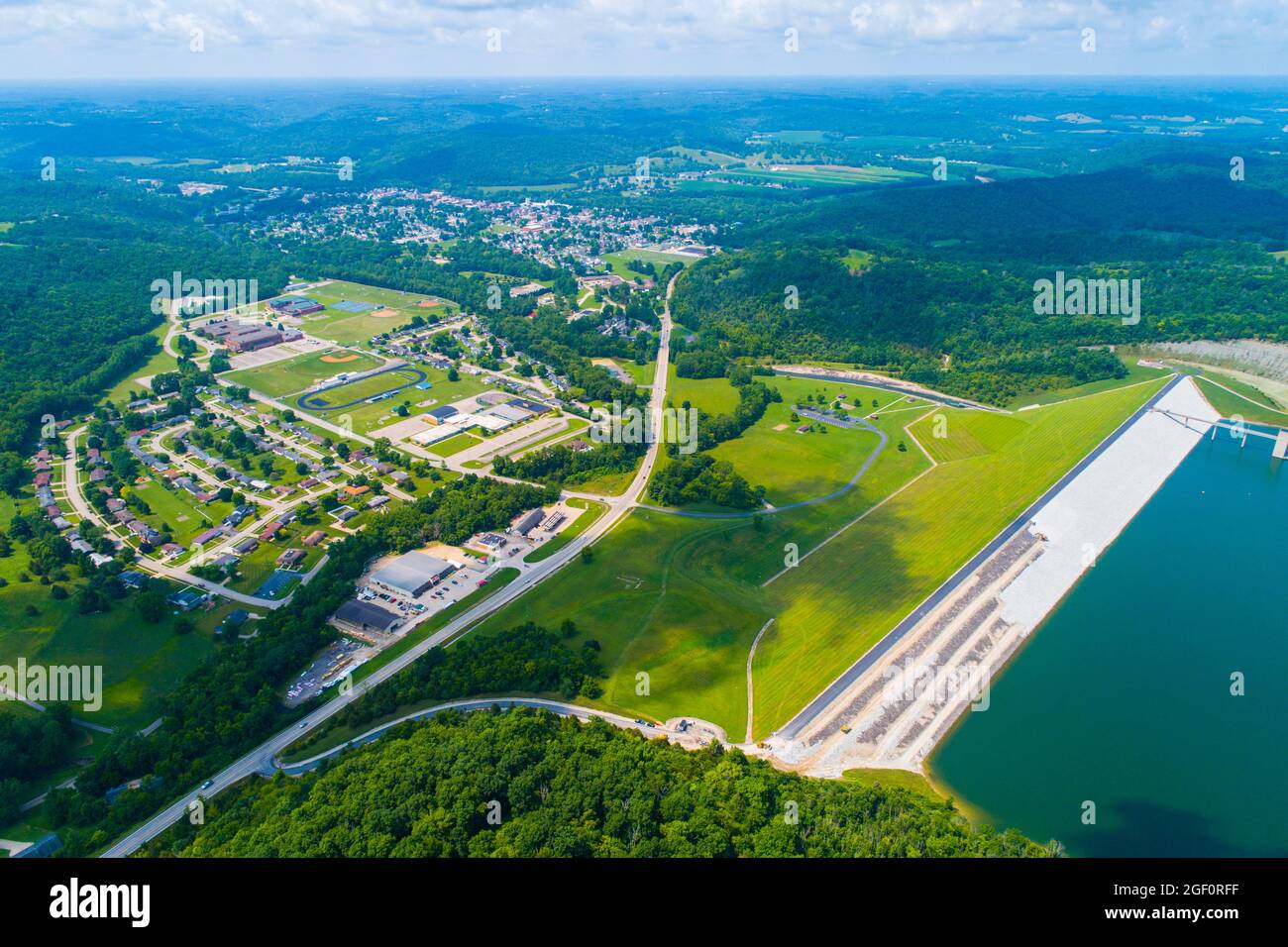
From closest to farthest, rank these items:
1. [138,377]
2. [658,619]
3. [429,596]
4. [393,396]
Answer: [658,619]
[429,596]
[393,396]
[138,377]

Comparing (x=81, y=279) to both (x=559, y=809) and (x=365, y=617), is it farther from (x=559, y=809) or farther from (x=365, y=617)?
(x=559, y=809)

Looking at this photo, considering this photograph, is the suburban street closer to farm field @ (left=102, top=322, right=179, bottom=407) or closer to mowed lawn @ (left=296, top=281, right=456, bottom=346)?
farm field @ (left=102, top=322, right=179, bottom=407)

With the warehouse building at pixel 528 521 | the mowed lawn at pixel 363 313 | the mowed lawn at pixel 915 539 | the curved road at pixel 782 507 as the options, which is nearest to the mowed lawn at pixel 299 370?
the mowed lawn at pixel 363 313

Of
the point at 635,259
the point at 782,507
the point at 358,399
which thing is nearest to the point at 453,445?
the point at 358,399

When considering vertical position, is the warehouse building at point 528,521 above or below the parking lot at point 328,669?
above

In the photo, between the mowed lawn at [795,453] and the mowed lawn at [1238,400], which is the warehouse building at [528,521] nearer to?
the mowed lawn at [795,453]
